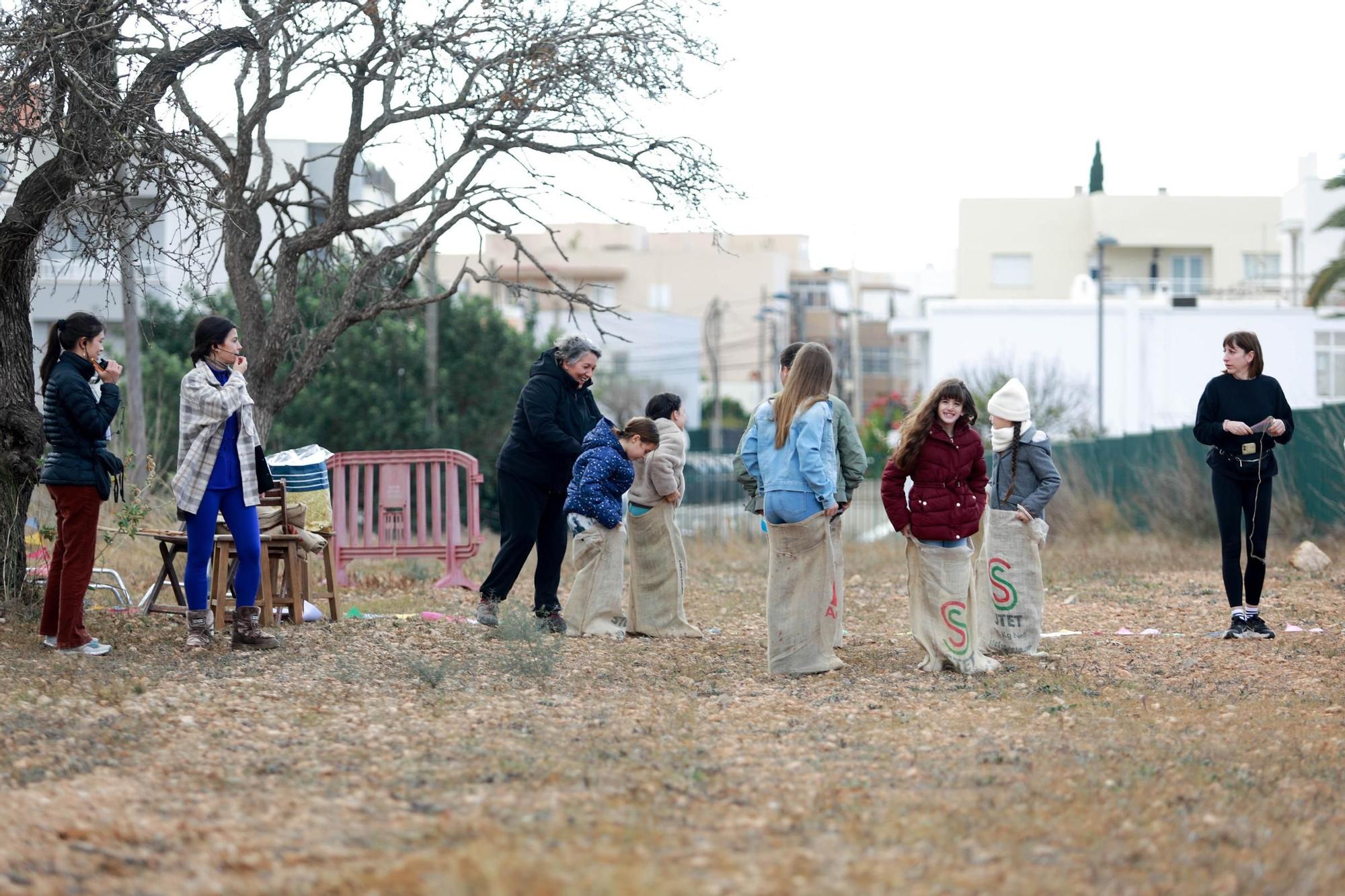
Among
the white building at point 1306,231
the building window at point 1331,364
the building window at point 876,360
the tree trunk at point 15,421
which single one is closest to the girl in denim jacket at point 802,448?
the tree trunk at point 15,421

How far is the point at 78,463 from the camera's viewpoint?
8.29 m

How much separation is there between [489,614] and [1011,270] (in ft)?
198

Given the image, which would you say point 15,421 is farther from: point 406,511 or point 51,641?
point 406,511

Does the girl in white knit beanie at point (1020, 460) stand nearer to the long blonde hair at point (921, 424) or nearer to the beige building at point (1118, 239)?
the long blonde hair at point (921, 424)

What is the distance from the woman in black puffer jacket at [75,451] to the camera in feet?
27.2

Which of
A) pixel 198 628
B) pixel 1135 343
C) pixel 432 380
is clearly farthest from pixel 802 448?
pixel 1135 343

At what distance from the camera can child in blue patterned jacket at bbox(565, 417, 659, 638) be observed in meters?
9.88

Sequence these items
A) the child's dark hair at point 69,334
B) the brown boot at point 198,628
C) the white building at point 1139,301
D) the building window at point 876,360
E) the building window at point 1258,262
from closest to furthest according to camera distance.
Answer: the child's dark hair at point 69,334 < the brown boot at point 198,628 < the white building at point 1139,301 < the building window at point 1258,262 < the building window at point 876,360

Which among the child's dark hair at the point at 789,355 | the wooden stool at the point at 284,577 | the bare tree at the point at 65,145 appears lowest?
the wooden stool at the point at 284,577

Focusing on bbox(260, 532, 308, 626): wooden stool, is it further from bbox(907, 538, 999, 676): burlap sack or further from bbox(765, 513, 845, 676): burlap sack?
bbox(907, 538, 999, 676): burlap sack

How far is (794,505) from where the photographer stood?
27.0ft

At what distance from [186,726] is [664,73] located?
7001mm

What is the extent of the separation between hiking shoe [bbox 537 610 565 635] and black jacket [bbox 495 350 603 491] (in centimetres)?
82

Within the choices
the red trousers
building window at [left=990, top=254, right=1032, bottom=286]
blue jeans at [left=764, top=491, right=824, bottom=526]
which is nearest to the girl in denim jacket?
blue jeans at [left=764, top=491, right=824, bottom=526]
